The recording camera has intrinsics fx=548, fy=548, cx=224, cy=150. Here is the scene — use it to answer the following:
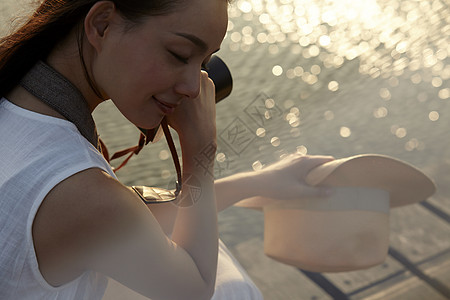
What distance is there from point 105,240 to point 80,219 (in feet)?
0.16

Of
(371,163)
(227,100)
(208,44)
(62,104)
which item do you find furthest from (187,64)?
(227,100)

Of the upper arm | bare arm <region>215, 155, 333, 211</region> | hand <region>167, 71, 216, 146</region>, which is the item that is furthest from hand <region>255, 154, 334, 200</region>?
the upper arm

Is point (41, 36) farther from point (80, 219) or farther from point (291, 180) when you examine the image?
point (291, 180)

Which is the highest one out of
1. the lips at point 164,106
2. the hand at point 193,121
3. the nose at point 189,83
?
the nose at point 189,83

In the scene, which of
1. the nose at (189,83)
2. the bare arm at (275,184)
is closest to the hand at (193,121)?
the nose at (189,83)

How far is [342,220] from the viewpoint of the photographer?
1.08 m

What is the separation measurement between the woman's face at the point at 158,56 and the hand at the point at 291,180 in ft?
1.34

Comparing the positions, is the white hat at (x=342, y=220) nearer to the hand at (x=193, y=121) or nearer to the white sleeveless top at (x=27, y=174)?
the hand at (x=193, y=121)

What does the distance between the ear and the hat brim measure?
0.53 m

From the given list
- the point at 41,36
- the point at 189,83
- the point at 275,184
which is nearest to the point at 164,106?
the point at 189,83

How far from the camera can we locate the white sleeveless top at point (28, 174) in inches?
24.7

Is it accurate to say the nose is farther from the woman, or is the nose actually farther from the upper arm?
the upper arm

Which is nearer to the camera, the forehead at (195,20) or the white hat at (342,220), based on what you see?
the forehead at (195,20)

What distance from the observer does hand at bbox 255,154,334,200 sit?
1.08 metres
